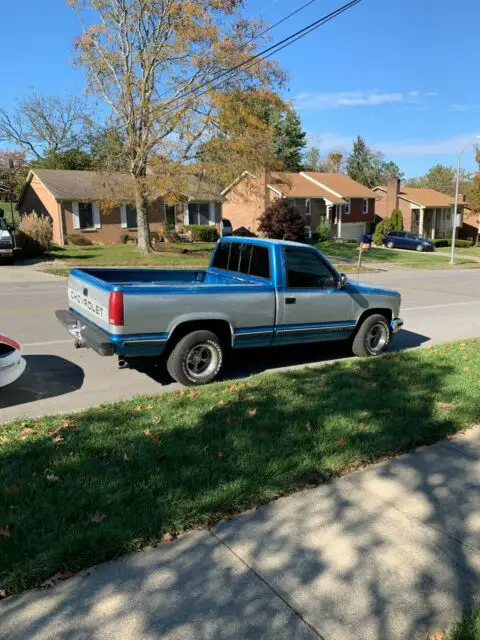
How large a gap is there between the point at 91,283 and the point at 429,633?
16.0ft

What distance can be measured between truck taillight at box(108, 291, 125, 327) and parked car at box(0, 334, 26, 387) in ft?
3.62

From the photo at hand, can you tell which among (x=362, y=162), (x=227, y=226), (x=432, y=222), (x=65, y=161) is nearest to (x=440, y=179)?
(x=362, y=162)

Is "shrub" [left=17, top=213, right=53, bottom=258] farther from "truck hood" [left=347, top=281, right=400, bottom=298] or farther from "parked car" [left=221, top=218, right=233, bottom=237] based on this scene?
"truck hood" [left=347, top=281, right=400, bottom=298]

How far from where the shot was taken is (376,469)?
420 cm

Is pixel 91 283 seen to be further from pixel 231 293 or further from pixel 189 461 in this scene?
pixel 189 461

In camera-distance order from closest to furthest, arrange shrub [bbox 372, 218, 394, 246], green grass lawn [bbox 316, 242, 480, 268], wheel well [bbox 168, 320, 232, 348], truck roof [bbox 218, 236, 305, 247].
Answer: wheel well [bbox 168, 320, 232, 348]
truck roof [bbox 218, 236, 305, 247]
green grass lawn [bbox 316, 242, 480, 268]
shrub [bbox 372, 218, 394, 246]

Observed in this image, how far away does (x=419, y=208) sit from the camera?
2197 inches

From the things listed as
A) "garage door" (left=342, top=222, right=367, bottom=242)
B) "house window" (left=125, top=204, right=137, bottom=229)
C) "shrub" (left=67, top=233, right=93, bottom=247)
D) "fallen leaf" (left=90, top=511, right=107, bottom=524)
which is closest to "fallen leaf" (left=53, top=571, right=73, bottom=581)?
"fallen leaf" (left=90, top=511, right=107, bottom=524)

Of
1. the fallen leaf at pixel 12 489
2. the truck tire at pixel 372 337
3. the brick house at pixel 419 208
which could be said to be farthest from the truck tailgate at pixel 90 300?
the brick house at pixel 419 208

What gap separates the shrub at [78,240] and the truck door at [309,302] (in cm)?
2932

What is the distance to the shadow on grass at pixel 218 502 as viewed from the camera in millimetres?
2645

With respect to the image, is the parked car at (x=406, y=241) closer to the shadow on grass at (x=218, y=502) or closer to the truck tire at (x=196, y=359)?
the truck tire at (x=196, y=359)

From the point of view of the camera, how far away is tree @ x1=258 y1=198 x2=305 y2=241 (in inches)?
1328

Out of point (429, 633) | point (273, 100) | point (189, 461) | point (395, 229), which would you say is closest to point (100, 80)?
point (273, 100)
